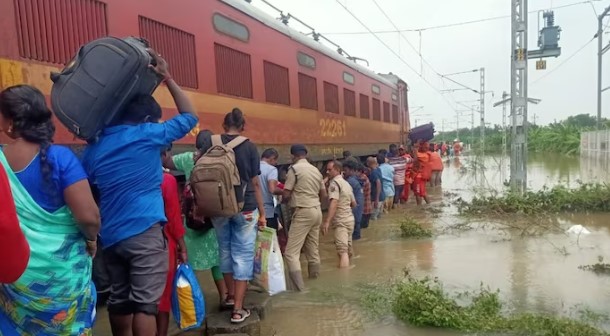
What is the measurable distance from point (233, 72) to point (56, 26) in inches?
108

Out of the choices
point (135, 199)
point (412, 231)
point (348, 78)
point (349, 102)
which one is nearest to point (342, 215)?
point (412, 231)

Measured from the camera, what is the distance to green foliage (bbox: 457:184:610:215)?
9.57m

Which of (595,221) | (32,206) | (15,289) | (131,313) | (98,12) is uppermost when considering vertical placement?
(98,12)

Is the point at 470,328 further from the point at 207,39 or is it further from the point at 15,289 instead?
the point at 207,39

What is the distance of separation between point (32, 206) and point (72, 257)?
0.27 m

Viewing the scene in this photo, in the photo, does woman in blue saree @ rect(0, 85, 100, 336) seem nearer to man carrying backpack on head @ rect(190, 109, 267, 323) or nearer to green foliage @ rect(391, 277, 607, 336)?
man carrying backpack on head @ rect(190, 109, 267, 323)

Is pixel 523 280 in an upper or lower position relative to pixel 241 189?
lower

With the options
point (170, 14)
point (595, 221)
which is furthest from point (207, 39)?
point (595, 221)

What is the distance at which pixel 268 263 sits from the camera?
4230 millimetres

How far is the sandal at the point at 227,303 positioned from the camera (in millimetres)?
4195

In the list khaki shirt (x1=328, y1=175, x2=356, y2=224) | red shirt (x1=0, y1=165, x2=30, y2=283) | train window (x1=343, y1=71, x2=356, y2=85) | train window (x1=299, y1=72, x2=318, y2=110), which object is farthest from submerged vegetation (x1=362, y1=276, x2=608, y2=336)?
train window (x1=343, y1=71, x2=356, y2=85)

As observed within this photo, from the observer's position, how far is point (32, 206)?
1.99 metres

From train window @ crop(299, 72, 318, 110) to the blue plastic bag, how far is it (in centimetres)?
594

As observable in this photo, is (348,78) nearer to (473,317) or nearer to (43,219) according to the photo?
(473,317)
